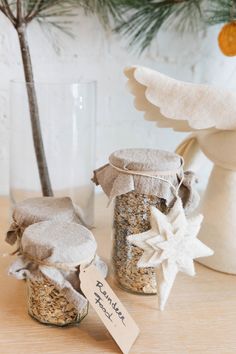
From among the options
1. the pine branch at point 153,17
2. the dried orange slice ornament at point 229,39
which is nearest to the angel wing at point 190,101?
the dried orange slice ornament at point 229,39

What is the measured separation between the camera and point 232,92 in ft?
1.94

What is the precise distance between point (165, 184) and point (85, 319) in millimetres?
181

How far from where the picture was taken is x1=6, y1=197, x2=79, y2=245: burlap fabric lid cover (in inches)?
23.7

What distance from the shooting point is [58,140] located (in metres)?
0.75

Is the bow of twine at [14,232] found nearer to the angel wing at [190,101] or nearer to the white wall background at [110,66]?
the angel wing at [190,101]

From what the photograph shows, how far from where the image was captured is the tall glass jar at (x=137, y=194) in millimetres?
560

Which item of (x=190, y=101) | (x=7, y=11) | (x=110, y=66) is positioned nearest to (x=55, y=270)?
(x=190, y=101)

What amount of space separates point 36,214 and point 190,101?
0.24 meters

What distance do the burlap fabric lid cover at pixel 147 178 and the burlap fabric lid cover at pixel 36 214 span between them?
6 cm

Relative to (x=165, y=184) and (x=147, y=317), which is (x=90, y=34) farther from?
(x=147, y=317)

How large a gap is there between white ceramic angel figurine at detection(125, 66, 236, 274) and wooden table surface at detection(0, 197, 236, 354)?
0.21ft

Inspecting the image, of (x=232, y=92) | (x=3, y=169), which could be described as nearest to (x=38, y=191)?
(x=3, y=169)

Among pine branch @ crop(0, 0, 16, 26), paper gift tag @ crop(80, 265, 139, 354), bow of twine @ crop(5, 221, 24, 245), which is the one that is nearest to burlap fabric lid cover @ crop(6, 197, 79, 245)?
bow of twine @ crop(5, 221, 24, 245)

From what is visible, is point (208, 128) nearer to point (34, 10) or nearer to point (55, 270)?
point (55, 270)
